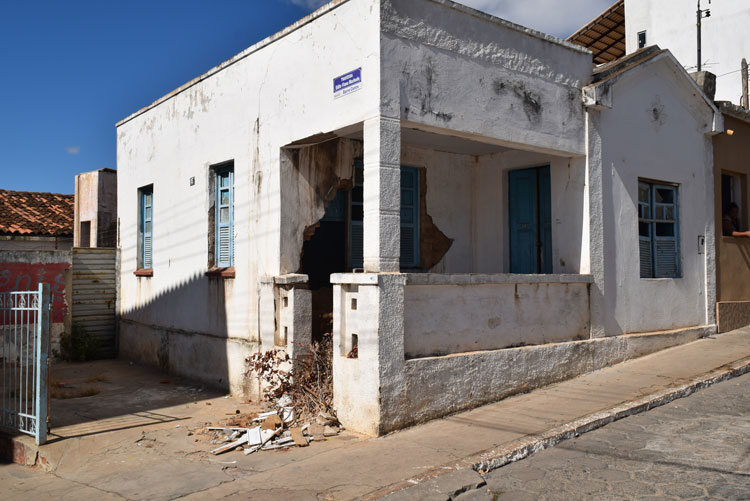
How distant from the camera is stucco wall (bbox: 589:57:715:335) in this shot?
867 cm

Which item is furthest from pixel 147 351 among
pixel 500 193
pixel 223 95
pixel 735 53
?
pixel 735 53

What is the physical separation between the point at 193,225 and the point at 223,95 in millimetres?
2032

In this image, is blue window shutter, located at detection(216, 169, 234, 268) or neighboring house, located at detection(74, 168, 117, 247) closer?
blue window shutter, located at detection(216, 169, 234, 268)

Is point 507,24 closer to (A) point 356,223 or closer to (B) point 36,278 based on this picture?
(A) point 356,223

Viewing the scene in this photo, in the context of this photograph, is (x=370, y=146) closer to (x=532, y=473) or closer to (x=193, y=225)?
(x=532, y=473)

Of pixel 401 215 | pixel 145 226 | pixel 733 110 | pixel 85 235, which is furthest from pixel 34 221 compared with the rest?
pixel 733 110

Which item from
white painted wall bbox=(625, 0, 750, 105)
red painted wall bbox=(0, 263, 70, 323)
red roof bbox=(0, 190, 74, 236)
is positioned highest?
white painted wall bbox=(625, 0, 750, 105)

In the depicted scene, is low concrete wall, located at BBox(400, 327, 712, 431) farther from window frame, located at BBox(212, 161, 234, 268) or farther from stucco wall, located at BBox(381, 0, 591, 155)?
window frame, located at BBox(212, 161, 234, 268)

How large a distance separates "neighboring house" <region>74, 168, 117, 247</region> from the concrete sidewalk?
796 cm

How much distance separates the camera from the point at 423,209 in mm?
9312

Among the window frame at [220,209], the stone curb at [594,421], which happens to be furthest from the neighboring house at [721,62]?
the window frame at [220,209]

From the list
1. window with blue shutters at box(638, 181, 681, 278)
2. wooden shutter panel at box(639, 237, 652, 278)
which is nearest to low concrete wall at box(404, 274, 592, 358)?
wooden shutter panel at box(639, 237, 652, 278)

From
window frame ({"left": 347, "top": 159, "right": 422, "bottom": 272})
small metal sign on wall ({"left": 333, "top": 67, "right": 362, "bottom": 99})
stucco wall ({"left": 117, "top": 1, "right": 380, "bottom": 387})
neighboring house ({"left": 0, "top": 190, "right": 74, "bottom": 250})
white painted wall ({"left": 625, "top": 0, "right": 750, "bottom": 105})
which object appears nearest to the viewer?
small metal sign on wall ({"left": 333, "top": 67, "right": 362, "bottom": 99})

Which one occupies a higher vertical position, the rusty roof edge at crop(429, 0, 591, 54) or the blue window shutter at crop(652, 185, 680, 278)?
the rusty roof edge at crop(429, 0, 591, 54)
